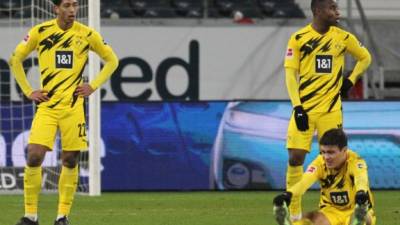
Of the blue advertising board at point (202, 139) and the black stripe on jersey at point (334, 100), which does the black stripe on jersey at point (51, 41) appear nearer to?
the black stripe on jersey at point (334, 100)

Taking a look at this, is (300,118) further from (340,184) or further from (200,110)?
(200,110)

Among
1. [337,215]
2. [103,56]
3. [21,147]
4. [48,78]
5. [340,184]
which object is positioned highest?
[103,56]

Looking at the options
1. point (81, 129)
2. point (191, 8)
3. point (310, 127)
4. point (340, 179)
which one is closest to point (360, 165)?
point (340, 179)

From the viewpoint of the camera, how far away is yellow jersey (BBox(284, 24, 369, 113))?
35.1ft

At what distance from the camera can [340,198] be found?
28.6 ft

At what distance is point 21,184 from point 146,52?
255 inches

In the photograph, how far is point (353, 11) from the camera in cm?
2295

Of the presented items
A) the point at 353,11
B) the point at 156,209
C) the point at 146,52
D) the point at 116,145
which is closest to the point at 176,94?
the point at 146,52

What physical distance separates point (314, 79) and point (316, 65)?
0.44 feet

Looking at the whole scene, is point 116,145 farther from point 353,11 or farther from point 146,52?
point 353,11

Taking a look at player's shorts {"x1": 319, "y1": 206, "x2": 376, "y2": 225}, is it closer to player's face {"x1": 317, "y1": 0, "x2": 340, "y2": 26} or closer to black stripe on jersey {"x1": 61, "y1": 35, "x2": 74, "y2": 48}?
player's face {"x1": 317, "y1": 0, "x2": 340, "y2": 26}

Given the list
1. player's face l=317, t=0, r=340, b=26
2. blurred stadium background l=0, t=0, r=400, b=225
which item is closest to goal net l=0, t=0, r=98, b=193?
blurred stadium background l=0, t=0, r=400, b=225

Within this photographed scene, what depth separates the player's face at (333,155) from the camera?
816cm

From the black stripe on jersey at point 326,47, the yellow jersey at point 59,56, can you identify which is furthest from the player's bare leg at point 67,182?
the black stripe on jersey at point 326,47
